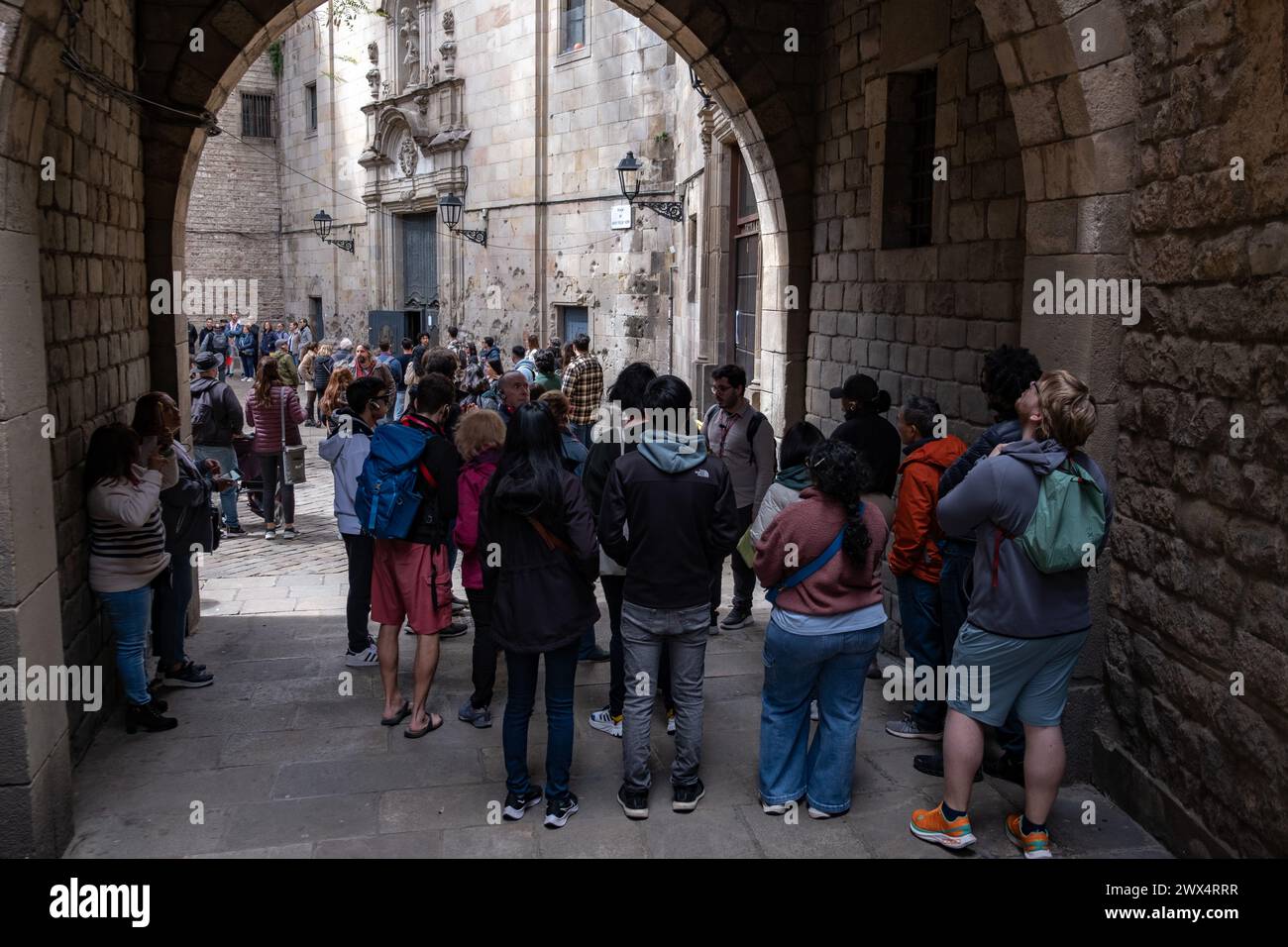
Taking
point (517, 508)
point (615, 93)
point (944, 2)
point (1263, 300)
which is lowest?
point (517, 508)

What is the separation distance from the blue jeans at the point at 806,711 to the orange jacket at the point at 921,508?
86cm

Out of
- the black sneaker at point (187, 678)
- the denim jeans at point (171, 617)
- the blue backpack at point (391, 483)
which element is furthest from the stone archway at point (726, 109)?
the blue backpack at point (391, 483)

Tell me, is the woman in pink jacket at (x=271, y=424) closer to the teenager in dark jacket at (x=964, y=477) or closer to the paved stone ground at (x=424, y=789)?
the paved stone ground at (x=424, y=789)

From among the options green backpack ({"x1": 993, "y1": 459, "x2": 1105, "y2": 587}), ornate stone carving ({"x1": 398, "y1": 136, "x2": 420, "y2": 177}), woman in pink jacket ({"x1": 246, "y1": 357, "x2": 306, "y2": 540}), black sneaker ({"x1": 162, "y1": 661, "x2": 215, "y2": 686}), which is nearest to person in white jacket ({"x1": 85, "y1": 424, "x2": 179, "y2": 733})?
black sneaker ({"x1": 162, "y1": 661, "x2": 215, "y2": 686})

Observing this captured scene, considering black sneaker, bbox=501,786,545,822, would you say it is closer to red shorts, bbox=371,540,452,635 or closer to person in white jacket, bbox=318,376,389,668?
red shorts, bbox=371,540,452,635

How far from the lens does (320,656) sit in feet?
21.3

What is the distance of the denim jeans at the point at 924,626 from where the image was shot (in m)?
5.04

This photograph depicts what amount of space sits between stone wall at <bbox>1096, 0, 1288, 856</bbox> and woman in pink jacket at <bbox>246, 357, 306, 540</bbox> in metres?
7.46

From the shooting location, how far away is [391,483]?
4.99 meters

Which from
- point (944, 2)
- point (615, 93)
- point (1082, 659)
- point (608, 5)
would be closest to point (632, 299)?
point (615, 93)

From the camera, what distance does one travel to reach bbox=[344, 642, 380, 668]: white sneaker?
20.7ft

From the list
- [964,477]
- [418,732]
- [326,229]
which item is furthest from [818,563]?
[326,229]

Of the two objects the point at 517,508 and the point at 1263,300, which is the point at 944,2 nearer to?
the point at 1263,300
